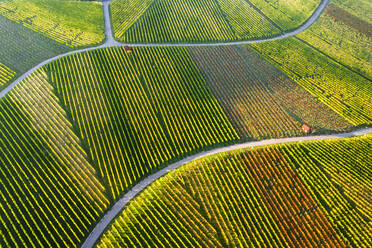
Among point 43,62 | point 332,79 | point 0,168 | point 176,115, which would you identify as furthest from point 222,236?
point 43,62

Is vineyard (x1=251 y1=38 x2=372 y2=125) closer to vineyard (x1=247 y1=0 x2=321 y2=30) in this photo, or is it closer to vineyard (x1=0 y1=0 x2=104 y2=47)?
vineyard (x1=247 y1=0 x2=321 y2=30)

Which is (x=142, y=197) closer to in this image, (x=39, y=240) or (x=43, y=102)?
(x=39, y=240)

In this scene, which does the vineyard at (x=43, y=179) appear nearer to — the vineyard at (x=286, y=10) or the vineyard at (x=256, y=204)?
the vineyard at (x=256, y=204)

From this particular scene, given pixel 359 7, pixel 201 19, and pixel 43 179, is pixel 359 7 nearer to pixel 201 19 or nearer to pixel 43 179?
pixel 201 19

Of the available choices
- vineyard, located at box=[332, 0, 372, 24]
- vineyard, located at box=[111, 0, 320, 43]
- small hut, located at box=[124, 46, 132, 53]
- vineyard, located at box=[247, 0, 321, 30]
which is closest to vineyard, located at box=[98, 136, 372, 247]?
small hut, located at box=[124, 46, 132, 53]

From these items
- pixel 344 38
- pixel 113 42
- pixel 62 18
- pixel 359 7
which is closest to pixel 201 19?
pixel 113 42

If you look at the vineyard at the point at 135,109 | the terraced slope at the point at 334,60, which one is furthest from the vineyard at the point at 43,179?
the terraced slope at the point at 334,60

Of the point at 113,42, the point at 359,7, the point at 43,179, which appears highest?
the point at 113,42
